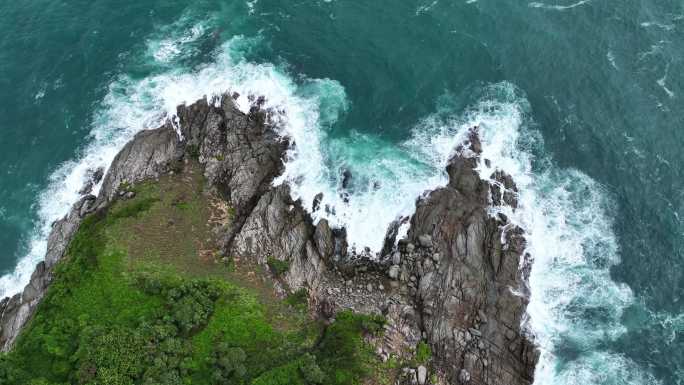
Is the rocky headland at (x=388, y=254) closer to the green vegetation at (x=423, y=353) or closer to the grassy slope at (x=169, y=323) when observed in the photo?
the green vegetation at (x=423, y=353)

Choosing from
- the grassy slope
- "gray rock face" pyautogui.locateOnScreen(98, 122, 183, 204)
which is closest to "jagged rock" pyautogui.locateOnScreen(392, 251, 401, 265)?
the grassy slope

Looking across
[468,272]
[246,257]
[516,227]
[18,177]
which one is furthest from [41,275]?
[516,227]

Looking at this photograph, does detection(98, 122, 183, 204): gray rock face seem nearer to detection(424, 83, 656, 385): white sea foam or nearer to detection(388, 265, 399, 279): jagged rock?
detection(388, 265, 399, 279): jagged rock

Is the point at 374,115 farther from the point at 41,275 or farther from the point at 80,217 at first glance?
the point at 41,275

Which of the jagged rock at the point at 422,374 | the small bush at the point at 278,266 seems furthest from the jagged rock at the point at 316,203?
the jagged rock at the point at 422,374

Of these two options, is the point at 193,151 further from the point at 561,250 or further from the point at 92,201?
the point at 561,250

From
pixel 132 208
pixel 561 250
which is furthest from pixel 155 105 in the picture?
pixel 561 250
